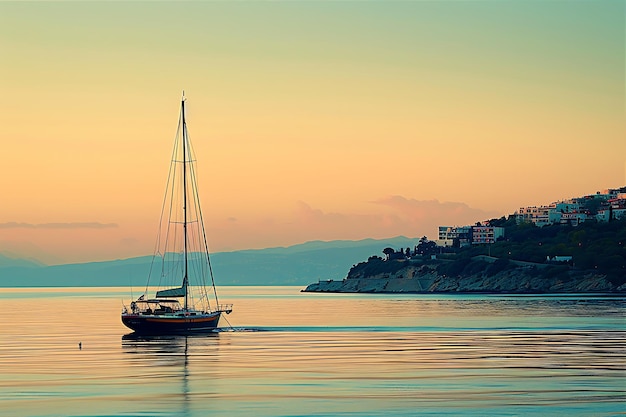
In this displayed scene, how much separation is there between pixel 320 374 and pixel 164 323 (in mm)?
38008

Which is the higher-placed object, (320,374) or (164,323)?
(164,323)

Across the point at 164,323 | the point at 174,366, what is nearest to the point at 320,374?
the point at 174,366

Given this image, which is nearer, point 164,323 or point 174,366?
point 174,366

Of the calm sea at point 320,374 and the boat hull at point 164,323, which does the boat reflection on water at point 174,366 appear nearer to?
the calm sea at point 320,374

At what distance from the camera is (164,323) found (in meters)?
88.9

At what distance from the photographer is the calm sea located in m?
41.8

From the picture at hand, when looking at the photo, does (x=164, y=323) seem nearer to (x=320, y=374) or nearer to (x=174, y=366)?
(x=174, y=366)

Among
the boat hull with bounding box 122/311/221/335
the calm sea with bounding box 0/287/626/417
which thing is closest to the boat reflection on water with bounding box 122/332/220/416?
→ the calm sea with bounding box 0/287/626/417

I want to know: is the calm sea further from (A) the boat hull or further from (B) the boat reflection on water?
(A) the boat hull

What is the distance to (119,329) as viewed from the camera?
4094 inches

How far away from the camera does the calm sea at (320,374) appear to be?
4184 cm

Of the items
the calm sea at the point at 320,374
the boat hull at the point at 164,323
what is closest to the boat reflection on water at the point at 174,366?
the calm sea at the point at 320,374

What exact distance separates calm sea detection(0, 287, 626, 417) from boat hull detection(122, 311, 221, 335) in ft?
7.39

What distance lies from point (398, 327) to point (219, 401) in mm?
59380
